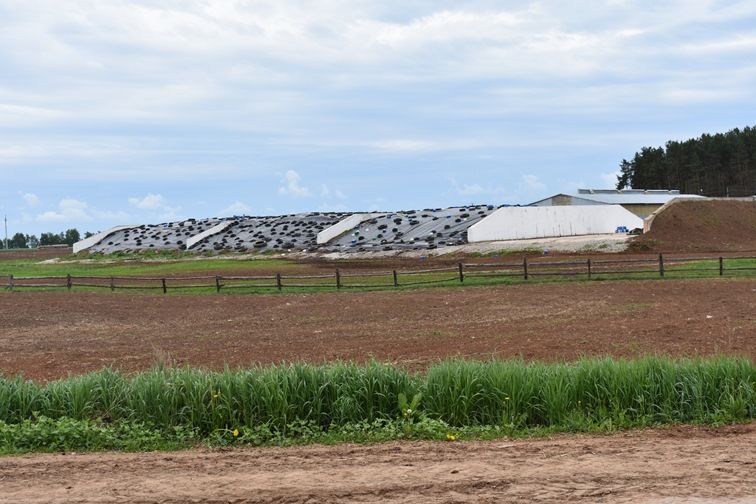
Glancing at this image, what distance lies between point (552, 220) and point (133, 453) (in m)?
49.0

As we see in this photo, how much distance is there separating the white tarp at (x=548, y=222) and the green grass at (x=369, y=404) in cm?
4324

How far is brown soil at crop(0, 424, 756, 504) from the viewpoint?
5680 millimetres

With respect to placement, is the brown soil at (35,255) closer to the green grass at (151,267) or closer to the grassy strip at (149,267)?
the grassy strip at (149,267)

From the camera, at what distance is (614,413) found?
8250mm

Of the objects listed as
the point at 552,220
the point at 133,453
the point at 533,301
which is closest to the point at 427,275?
the point at 533,301

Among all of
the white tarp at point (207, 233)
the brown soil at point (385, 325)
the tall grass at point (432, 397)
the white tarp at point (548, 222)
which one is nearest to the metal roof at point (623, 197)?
the white tarp at point (548, 222)

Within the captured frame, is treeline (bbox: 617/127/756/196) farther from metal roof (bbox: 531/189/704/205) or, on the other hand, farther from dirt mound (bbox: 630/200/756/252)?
dirt mound (bbox: 630/200/756/252)

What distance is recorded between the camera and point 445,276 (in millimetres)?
33062

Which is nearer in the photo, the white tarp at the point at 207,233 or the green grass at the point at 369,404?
the green grass at the point at 369,404

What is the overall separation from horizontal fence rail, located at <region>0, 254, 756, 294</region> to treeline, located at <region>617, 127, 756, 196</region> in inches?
2568

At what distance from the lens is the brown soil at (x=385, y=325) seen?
14469 mm

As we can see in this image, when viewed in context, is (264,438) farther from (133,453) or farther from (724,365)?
(724,365)

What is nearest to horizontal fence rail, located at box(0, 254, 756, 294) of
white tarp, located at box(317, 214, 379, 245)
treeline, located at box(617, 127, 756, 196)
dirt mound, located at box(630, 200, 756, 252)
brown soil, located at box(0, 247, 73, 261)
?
dirt mound, located at box(630, 200, 756, 252)

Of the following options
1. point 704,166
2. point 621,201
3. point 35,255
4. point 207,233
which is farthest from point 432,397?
point 704,166
